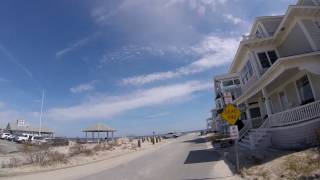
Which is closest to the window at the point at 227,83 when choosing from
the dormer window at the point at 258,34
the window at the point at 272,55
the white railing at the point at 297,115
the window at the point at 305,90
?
the dormer window at the point at 258,34

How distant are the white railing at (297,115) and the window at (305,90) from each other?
77.4 inches

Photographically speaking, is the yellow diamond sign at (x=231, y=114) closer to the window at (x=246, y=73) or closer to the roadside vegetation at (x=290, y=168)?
the roadside vegetation at (x=290, y=168)

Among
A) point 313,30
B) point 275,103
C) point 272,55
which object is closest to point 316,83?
point 313,30

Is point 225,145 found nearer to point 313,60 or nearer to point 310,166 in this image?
point 313,60

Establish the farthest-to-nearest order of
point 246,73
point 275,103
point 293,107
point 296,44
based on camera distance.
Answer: point 246,73 → point 275,103 → point 293,107 → point 296,44

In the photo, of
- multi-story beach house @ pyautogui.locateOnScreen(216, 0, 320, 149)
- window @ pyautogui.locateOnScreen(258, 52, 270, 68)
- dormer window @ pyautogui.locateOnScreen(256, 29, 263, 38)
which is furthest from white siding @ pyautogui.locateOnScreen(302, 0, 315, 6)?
window @ pyautogui.locateOnScreen(258, 52, 270, 68)

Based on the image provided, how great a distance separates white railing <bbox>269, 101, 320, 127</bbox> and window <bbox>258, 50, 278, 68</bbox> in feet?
15.6

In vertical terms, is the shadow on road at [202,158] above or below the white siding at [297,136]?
below

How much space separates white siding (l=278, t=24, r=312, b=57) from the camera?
16594 millimetres

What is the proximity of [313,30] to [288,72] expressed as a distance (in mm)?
3170

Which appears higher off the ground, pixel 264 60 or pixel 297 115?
pixel 264 60

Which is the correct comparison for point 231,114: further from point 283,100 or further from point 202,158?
point 283,100

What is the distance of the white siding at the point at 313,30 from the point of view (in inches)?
625

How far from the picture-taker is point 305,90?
1673cm
